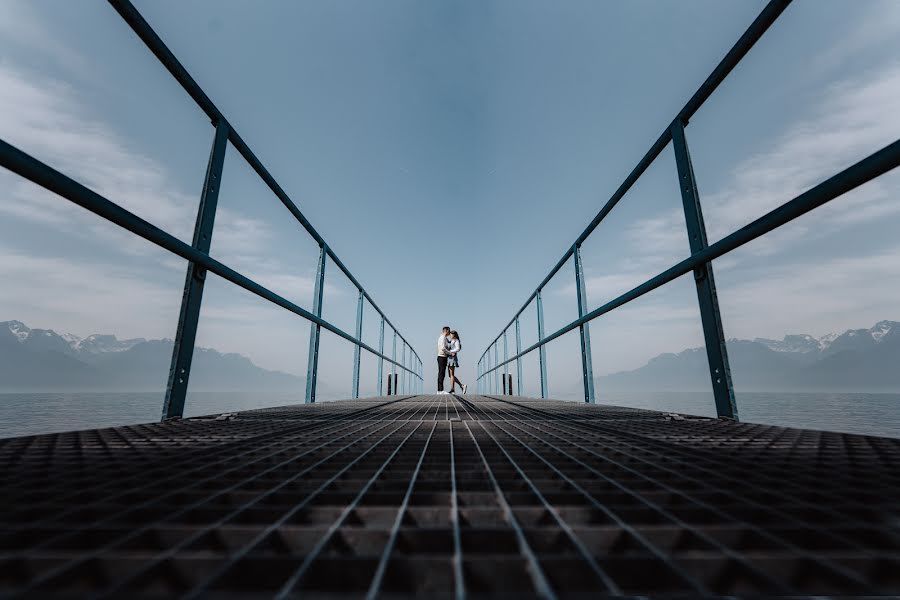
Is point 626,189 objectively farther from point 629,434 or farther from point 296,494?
point 296,494

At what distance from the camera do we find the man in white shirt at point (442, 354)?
7.38 m

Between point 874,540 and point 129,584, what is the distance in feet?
2.77

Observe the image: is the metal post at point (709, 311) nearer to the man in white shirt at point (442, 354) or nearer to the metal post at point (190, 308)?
the metal post at point (190, 308)

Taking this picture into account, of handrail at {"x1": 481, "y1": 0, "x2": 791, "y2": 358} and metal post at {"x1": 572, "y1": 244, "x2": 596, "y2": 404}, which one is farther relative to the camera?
metal post at {"x1": 572, "y1": 244, "x2": 596, "y2": 404}

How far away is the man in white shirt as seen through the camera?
24.2ft

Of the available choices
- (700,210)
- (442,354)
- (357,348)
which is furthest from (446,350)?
(700,210)

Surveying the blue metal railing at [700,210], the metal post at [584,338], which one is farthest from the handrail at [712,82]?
the metal post at [584,338]

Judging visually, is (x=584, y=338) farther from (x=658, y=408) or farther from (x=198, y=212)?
(x=658, y=408)

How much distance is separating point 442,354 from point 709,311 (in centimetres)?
609

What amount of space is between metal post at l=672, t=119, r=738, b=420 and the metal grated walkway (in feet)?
1.75

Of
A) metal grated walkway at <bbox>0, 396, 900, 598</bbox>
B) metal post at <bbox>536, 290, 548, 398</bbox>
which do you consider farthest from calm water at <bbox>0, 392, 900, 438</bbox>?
metal grated walkway at <bbox>0, 396, 900, 598</bbox>

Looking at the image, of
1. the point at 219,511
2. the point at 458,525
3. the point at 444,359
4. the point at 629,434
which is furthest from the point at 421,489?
the point at 444,359

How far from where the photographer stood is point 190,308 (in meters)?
1.61

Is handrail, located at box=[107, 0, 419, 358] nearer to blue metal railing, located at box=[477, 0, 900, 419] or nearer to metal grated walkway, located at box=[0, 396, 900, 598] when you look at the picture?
metal grated walkway, located at box=[0, 396, 900, 598]
